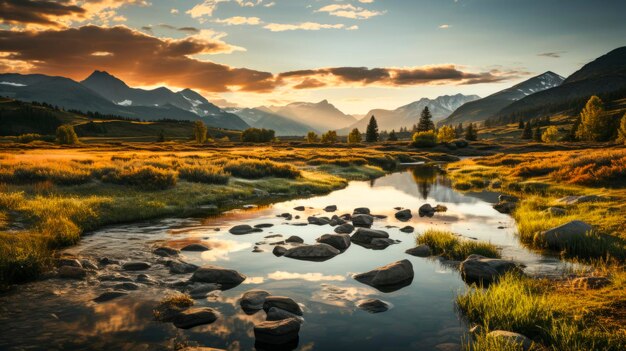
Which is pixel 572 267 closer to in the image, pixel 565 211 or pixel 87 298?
pixel 565 211

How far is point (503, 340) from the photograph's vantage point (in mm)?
8898

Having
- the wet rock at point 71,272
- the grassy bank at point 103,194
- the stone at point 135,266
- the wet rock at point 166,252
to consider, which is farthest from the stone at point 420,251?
the grassy bank at point 103,194

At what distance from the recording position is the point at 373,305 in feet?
41.3

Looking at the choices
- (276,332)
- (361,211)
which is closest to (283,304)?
(276,332)

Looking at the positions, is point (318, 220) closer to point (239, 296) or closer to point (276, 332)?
point (239, 296)

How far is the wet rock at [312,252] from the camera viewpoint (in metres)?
18.1

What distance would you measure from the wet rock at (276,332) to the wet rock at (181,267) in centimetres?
616

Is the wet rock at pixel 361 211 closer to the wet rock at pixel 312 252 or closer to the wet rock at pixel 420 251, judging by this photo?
the wet rock at pixel 420 251

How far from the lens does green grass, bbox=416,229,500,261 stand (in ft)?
57.8

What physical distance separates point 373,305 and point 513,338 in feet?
14.6

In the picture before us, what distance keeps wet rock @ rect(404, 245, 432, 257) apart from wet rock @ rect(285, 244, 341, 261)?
12.0 feet

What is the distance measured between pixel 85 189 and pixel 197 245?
15.6 meters

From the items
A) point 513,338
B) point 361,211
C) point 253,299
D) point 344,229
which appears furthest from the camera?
point 361,211

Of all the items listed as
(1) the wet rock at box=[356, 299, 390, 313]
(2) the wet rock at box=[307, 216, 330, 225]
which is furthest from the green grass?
(2) the wet rock at box=[307, 216, 330, 225]
